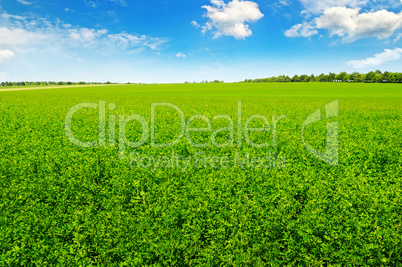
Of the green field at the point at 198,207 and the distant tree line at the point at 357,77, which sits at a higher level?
the distant tree line at the point at 357,77

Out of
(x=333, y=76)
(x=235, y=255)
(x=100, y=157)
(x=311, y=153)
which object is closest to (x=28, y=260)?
(x=235, y=255)

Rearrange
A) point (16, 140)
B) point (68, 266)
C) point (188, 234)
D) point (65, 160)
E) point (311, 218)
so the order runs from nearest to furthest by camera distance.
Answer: point (68, 266), point (188, 234), point (311, 218), point (65, 160), point (16, 140)

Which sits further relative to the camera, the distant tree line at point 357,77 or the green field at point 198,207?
the distant tree line at point 357,77

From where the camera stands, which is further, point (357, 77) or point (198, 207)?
point (357, 77)

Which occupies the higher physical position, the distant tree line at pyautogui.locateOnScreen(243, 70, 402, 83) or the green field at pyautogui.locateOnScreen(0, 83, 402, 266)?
the distant tree line at pyautogui.locateOnScreen(243, 70, 402, 83)

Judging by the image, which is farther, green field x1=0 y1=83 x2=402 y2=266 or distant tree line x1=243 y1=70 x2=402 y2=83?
distant tree line x1=243 y1=70 x2=402 y2=83

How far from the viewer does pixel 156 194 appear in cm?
606

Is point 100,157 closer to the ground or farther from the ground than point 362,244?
farther from the ground

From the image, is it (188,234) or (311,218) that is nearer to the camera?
(188,234)

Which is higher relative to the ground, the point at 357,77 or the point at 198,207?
the point at 357,77

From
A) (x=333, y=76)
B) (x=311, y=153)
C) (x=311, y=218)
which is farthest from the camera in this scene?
(x=333, y=76)

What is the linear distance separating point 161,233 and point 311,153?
712 cm

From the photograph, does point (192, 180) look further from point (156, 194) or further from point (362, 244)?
point (362, 244)

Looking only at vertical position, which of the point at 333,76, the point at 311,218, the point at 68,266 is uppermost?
the point at 333,76
